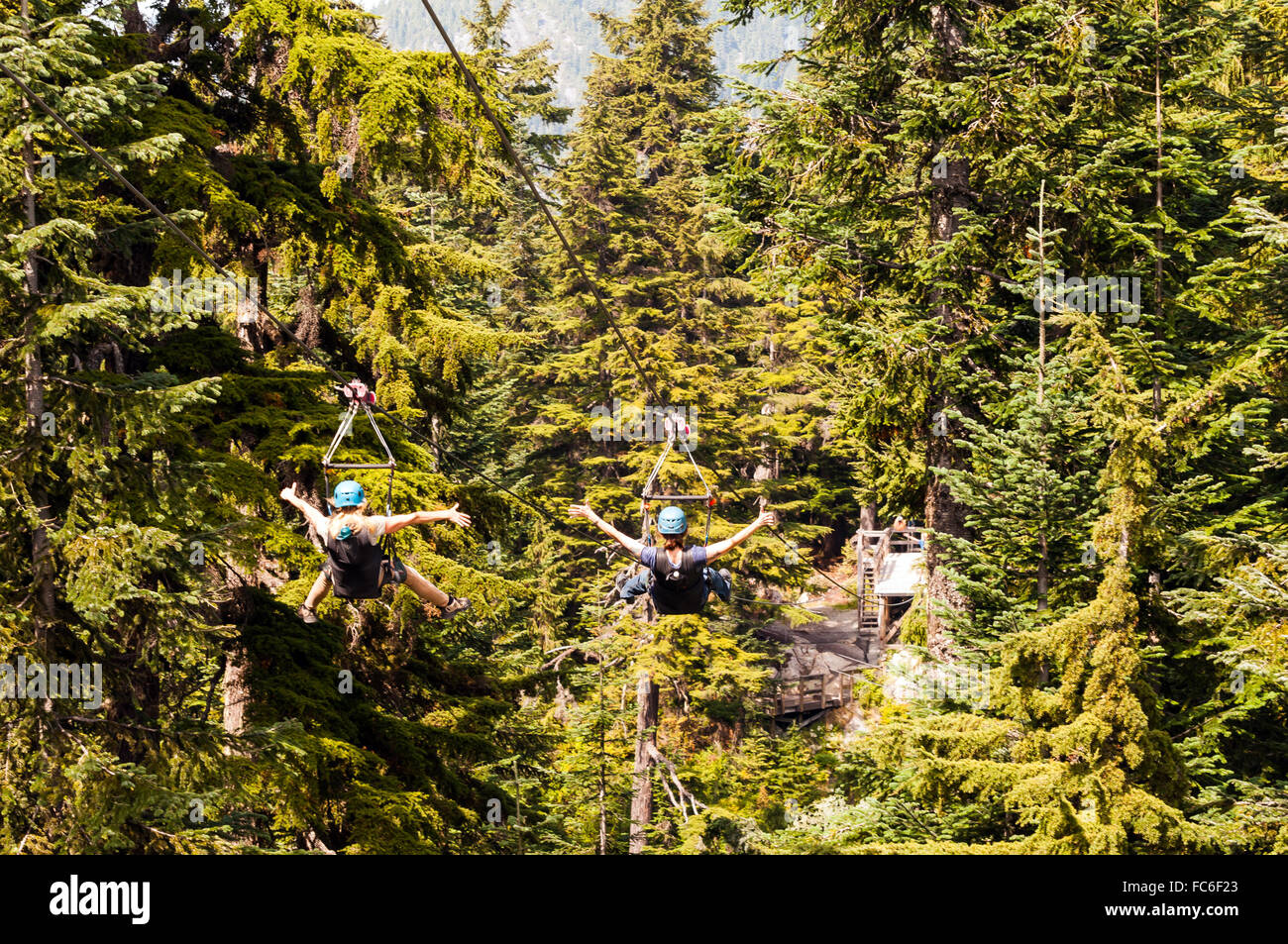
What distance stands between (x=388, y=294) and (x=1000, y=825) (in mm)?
9807

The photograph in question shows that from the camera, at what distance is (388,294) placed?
13.3 m

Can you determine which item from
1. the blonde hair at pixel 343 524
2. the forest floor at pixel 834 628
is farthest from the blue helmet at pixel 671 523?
the forest floor at pixel 834 628

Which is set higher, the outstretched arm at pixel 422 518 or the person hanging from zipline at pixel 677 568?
the outstretched arm at pixel 422 518

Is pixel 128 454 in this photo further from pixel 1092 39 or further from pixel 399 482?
pixel 1092 39

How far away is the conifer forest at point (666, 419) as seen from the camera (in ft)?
29.2

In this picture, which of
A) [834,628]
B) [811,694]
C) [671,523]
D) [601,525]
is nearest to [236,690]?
[601,525]

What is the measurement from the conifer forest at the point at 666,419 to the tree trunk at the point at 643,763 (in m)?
3.70

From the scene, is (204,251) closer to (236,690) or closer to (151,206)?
(151,206)

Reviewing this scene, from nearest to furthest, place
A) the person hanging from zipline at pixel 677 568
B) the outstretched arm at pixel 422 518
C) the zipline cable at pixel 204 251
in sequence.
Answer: the zipline cable at pixel 204 251, the outstretched arm at pixel 422 518, the person hanging from zipline at pixel 677 568

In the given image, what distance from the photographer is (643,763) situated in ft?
77.7

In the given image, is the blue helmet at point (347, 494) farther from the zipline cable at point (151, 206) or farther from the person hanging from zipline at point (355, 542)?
the zipline cable at point (151, 206)

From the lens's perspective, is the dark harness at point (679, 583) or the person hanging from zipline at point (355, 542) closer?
the person hanging from zipline at point (355, 542)

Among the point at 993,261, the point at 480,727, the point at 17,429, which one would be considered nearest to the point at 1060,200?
the point at 993,261

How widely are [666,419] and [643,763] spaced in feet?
39.9
